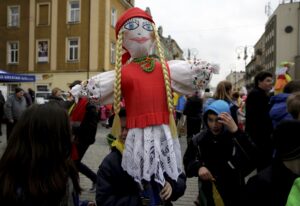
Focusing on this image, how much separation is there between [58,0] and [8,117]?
66.5 ft

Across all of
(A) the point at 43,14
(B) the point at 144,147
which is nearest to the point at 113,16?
(A) the point at 43,14

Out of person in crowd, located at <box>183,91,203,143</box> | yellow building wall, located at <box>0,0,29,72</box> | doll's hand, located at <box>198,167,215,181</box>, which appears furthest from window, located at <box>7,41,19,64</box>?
doll's hand, located at <box>198,167,215,181</box>

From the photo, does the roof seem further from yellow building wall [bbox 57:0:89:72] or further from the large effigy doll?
the large effigy doll

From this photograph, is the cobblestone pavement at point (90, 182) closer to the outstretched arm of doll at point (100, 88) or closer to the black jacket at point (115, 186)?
the black jacket at point (115, 186)

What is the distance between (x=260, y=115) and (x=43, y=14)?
25341mm

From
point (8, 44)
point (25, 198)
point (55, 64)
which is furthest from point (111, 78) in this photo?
point (8, 44)

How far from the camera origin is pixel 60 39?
26.5m

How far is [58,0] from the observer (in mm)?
26625

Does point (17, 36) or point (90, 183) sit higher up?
point (17, 36)

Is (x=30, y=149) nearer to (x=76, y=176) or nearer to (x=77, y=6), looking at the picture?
(x=76, y=176)

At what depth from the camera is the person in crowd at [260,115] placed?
14.1ft

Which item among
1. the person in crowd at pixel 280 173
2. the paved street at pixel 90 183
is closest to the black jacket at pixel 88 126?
the paved street at pixel 90 183

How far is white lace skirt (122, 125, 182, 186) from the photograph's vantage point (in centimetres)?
218

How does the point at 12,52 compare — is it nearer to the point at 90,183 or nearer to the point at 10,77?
the point at 10,77
